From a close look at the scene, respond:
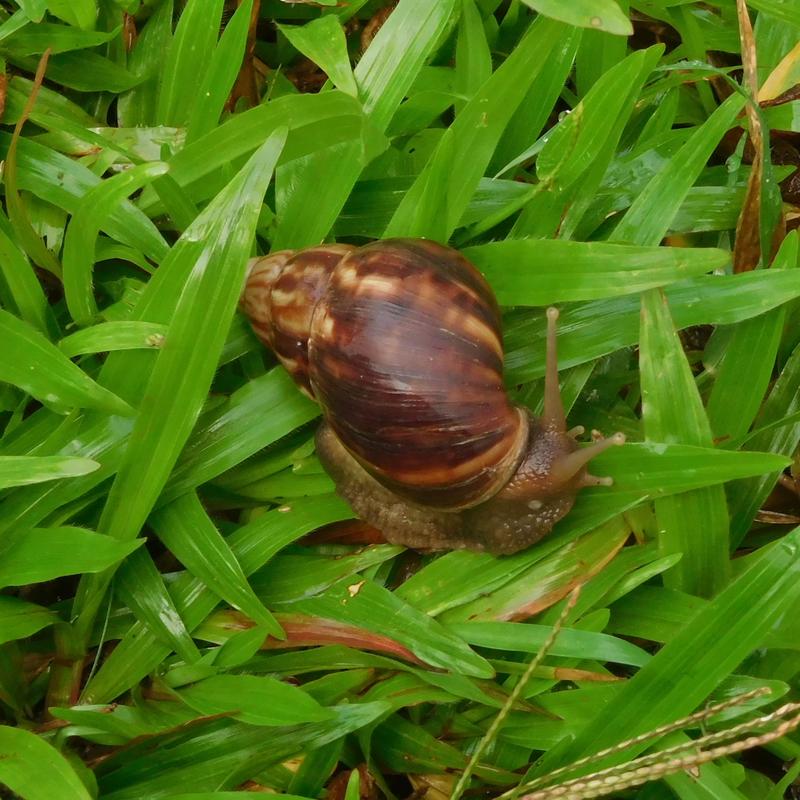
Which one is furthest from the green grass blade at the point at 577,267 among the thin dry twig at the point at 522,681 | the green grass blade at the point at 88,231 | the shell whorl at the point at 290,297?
the green grass blade at the point at 88,231

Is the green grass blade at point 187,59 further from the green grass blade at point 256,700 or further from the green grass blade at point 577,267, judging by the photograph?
the green grass blade at point 256,700

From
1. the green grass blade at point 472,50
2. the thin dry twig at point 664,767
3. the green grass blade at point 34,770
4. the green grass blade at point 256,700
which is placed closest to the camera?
the thin dry twig at point 664,767

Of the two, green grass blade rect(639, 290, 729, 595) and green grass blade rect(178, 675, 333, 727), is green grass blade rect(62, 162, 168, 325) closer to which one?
green grass blade rect(178, 675, 333, 727)

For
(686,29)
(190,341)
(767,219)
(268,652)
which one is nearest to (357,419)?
(190,341)

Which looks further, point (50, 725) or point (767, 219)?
point (767, 219)

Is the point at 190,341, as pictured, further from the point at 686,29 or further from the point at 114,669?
the point at 686,29

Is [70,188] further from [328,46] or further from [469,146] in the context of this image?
[469,146]

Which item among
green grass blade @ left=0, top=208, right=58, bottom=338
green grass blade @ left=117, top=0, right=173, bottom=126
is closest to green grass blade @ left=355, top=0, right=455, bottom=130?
green grass blade @ left=117, top=0, right=173, bottom=126
